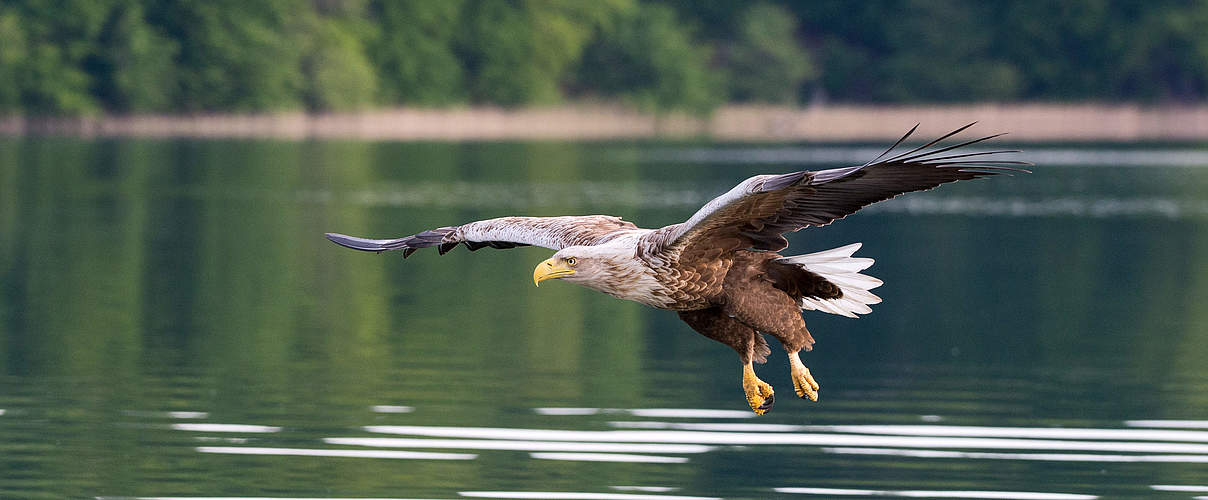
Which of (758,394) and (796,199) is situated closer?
(758,394)

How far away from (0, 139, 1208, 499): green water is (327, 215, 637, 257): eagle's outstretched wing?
2795 mm

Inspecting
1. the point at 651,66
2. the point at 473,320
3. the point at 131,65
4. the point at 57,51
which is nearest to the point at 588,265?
the point at 473,320

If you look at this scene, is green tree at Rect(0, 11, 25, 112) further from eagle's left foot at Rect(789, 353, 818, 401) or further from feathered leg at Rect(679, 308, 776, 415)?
eagle's left foot at Rect(789, 353, 818, 401)

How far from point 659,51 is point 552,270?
83991 mm

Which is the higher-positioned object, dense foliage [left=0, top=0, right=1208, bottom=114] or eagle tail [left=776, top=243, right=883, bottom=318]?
dense foliage [left=0, top=0, right=1208, bottom=114]

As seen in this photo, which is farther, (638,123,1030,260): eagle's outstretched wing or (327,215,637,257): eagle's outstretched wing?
(327,215,637,257): eagle's outstretched wing

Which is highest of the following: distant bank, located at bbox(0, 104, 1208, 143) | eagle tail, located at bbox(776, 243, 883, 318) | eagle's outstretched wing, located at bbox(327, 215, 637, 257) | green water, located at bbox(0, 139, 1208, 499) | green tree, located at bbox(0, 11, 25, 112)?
green tree, located at bbox(0, 11, 25, 112)

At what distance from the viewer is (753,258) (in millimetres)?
8602

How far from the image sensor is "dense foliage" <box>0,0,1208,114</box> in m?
79.8

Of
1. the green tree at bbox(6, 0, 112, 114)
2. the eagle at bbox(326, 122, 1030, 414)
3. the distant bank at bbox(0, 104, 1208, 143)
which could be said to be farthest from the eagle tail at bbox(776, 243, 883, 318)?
the distant bank at bbox(0, 104, 1208, 143)

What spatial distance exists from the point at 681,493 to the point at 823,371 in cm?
567

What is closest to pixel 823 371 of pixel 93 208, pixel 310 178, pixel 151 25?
pixel 93 208

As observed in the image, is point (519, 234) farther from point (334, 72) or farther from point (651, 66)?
point (651, 66)

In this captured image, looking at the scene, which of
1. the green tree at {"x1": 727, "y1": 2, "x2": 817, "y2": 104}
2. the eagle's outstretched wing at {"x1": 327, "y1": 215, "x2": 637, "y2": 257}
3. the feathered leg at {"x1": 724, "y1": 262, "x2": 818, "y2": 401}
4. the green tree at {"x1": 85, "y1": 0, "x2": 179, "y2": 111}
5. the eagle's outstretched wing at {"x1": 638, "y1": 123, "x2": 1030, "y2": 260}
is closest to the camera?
the eagle's outstretched wing at {"x1": 638, "y1": 123, "x2": 1030, "y2": 260}
